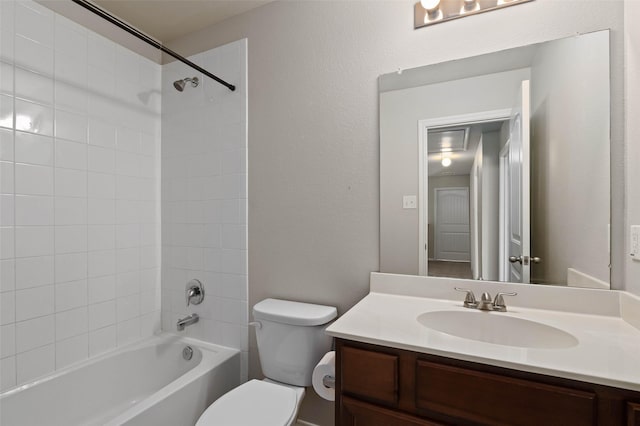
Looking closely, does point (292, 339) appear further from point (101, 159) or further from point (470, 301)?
point (101, 159)

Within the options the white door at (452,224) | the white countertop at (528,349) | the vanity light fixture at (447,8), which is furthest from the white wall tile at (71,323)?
the vanity light fixture at (447,8)

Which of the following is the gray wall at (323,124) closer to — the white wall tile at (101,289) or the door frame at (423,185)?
the door frame at (423,185)

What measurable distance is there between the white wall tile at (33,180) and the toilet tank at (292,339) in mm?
1267

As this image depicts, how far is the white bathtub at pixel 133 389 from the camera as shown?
1394mm

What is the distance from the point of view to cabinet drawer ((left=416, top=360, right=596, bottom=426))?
2.54 ft

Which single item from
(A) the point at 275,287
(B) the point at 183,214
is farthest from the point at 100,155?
(A) the point at 275,287

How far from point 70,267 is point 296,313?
128cm

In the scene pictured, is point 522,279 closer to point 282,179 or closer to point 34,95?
point 282,179

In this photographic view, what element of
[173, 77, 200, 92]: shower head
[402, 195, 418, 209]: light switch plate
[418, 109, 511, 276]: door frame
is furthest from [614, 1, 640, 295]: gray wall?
[173, 77, 200, 92]: shower head

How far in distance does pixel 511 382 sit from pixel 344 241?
3.07 feet

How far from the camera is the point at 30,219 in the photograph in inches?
60.4

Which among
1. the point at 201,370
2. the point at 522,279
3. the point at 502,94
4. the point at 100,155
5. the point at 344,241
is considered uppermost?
the point at 502,94

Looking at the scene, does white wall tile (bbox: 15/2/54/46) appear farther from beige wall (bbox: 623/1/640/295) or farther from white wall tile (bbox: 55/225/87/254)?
beige wall (bbox: 623/1/640/295)

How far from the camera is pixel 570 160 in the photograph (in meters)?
1.22
